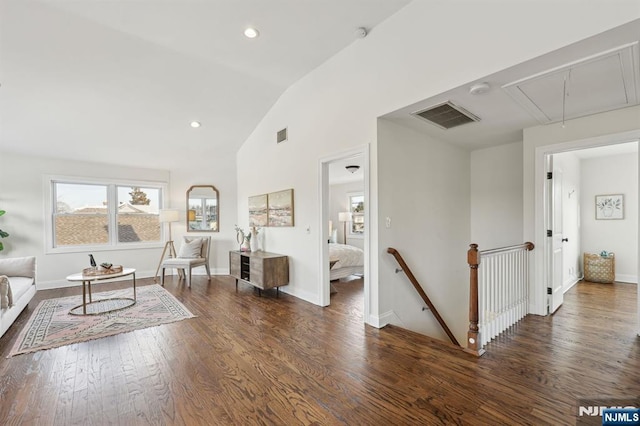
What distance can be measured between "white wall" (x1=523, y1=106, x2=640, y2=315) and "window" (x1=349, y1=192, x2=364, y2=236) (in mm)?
4689

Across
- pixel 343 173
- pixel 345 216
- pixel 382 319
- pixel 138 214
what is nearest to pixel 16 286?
pixel 138 214

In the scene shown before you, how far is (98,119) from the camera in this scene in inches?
180

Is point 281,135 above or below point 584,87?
above

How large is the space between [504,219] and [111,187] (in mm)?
7610

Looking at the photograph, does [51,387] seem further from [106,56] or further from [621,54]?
[621,54]

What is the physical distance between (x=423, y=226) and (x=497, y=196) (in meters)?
1.73

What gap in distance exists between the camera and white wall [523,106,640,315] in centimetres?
316

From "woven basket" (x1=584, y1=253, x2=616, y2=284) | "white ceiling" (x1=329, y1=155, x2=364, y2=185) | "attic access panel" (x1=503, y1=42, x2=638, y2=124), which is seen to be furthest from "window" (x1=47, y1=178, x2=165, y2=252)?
"woven basket" (x1=584, y1=253, x2=616, y2=284)

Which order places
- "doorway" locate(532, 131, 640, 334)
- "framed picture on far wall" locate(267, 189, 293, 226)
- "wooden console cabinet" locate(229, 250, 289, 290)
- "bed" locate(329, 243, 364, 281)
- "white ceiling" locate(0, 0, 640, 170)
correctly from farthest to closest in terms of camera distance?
1. "bed" locate(329, 243, 364, 281)
2. "framed picture on far wall" locate(267, 189, 293, 226)
3. "wooden console cabinet" locate(229, 250, 289, 290)
4. "doorway" locate(532, 131, 640, 334)
5. "white ceiling" locate(0, 0, 640, 170)

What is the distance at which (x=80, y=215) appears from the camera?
569 centimetres

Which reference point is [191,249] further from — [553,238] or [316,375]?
[553,238]

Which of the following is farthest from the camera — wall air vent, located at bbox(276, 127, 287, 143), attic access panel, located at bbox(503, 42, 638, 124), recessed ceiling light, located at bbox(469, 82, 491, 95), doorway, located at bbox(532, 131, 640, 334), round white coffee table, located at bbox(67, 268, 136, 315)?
wall air vent, located at bbox(276, 127, 287, 143)

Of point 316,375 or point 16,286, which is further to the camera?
point 16,286

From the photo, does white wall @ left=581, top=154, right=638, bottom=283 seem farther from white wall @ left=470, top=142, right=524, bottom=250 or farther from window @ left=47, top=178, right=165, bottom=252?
window @ left=47, top=178, right=165, bottom=252
